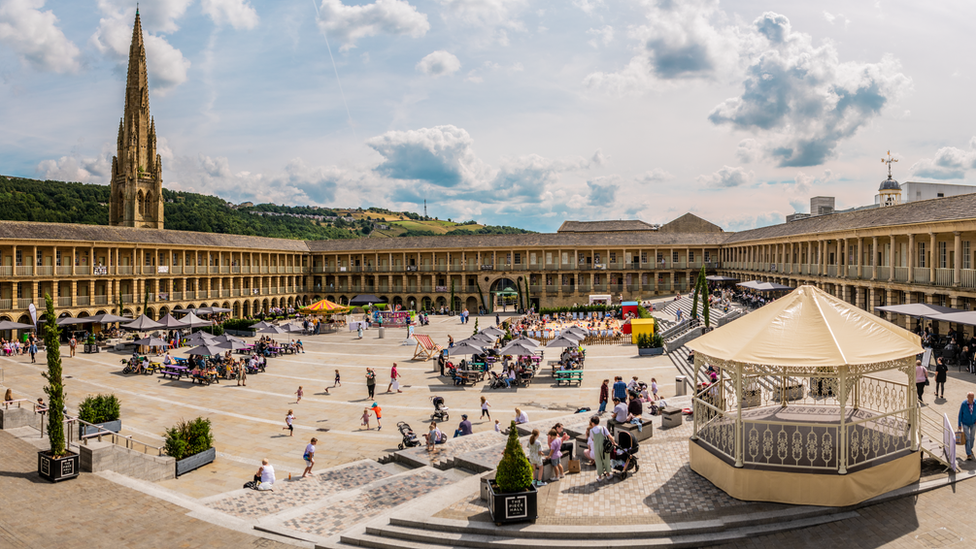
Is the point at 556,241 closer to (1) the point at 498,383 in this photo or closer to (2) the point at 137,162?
(1) the point at 498,383

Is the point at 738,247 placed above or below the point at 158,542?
above

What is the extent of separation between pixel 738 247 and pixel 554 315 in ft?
86.2

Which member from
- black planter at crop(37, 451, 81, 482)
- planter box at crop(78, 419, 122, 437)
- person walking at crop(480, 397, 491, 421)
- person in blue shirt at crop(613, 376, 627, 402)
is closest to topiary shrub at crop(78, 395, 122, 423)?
planter box at crop(78, 419, 122, 437)

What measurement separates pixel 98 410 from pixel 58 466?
4670mm

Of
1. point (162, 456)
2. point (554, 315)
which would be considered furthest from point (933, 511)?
point (554, 315)

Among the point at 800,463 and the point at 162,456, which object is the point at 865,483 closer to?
the point at 800,463

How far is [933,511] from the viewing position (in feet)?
28.7

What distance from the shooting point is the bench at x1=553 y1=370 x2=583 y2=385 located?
23.3m

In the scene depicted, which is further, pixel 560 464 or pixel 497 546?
pixel 560 464

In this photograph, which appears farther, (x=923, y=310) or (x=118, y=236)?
(x=118, y=236)

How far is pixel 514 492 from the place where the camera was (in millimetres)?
8898

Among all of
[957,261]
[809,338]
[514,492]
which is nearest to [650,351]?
[957,261]

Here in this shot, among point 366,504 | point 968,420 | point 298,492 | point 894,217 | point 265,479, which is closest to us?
point 968,420

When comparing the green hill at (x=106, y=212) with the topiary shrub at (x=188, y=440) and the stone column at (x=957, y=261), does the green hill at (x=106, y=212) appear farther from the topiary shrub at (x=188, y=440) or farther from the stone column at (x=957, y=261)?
the stone column at (x=957, y=261)
